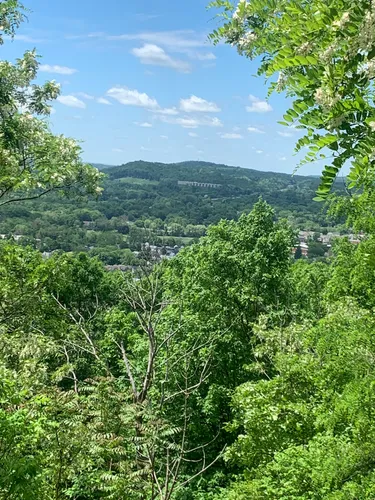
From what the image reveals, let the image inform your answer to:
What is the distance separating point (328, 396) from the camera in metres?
6.68

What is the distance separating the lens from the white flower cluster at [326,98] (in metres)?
1.69

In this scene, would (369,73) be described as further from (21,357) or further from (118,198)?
(118,198)

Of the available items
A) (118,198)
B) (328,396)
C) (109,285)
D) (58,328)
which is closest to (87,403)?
(58,328)

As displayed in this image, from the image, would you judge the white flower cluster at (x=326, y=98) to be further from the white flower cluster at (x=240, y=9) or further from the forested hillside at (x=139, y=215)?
the white flower cluster at (x=240, y=9)

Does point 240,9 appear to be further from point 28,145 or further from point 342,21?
point 28,145

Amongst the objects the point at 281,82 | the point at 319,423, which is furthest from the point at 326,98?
the point at 319,423

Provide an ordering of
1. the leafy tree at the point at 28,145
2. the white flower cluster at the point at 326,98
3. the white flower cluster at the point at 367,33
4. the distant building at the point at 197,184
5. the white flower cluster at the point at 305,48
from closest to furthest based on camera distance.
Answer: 1. the white flower cluster at the point at 367,33
2. the white flower cluster at the point at 326,98
3. the white flower cluster at the point at 305,48
4. the leafy tree at the point at 28,145
5. the distant building at the point at 197,184

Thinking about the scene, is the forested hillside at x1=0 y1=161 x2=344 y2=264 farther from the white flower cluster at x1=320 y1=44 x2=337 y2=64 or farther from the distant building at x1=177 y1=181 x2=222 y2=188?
the white flower cluster at x1=320 y1=44 x2=337 y2=64

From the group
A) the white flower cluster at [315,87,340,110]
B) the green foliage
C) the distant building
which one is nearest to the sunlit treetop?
the white flower cluster at [315,87,340,110]

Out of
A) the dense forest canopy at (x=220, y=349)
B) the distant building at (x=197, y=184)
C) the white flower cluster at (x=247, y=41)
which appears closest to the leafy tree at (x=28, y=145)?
the dense forest canopy at (x=220, y=349)

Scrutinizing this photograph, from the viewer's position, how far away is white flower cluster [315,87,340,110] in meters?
1.69

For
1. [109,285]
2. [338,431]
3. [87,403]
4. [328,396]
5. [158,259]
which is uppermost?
[158,259]

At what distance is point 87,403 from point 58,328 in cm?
274

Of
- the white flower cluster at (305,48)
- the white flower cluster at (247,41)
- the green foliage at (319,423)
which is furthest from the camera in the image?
the green foliage at (319,423)
